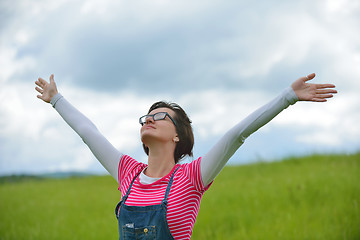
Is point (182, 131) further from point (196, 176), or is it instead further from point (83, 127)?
point (83, 127)

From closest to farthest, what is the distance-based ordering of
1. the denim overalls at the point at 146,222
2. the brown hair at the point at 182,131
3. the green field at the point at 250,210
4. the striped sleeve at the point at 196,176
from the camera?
the denim overalls at the point at 146,222 < the striped sleeve at the point at 196,176 < the brown hair at the point at 182,131 < the green field at the point at 250,210

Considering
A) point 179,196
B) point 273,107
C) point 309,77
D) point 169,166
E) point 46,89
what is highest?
point 46,89

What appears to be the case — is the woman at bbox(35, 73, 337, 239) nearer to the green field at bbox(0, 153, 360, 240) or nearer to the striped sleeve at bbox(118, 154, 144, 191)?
the striped sleeve at bbox(118, 154, 144, 191)

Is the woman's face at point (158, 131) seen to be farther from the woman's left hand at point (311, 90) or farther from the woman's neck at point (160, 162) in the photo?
the woman's left hand at point (311, 90)

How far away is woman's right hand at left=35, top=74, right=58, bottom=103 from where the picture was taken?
4.67 m

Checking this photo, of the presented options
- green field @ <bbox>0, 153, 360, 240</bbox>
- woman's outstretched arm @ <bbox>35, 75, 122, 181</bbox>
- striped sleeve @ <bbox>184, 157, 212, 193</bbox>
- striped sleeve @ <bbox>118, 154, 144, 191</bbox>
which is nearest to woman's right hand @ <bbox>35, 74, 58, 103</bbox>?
woman's outstretched arm @ <bbox>35, 75, 122, 181</bbox>

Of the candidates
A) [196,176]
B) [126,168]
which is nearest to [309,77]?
[196,176]

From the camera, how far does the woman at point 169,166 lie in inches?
128

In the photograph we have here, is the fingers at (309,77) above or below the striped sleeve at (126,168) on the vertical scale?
above

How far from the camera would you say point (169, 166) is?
153 inches

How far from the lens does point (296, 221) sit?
7.20m

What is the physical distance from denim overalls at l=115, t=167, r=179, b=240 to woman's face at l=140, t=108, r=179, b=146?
0.48 meters

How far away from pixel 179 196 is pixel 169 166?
0.45 metres

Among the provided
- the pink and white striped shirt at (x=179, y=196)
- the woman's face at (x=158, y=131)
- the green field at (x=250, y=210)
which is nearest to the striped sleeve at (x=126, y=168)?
the pink and white striped shirt at (x=179, y=196)
